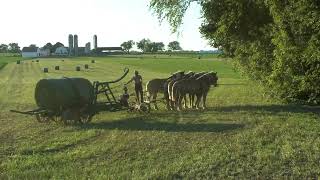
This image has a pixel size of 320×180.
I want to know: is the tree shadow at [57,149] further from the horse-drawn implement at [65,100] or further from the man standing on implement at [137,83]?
the man standing on implement at [137,83]

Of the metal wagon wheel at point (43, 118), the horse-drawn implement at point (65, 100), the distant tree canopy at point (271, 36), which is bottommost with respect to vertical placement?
the metal wagon wheel at point (43, 118)

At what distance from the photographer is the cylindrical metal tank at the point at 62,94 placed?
57.7ft

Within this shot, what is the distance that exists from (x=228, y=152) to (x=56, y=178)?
3.72 meters

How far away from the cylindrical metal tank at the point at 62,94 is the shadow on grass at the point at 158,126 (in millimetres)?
999

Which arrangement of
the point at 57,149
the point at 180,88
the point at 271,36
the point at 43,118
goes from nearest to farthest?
1. the point at 57,149
2. the point at 43,118
3. the point at 180,88
4. the point at 271,36

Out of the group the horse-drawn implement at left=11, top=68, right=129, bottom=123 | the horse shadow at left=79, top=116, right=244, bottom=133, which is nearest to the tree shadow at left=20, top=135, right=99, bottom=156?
the horse shadow at left=79, top=116, right=244, bottom=133

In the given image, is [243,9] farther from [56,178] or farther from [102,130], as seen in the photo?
[56,178]

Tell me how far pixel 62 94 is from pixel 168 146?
612 centimetres

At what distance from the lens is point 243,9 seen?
23266 millimetres

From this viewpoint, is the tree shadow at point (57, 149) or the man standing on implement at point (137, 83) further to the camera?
the man standing on implement at point (137, 83)

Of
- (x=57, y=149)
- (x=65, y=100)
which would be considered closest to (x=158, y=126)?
(x=65, y=100)

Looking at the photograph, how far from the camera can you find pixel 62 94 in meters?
17.5

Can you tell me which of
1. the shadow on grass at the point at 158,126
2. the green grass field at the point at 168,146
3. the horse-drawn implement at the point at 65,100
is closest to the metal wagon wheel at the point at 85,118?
the horse-drawn implement at the point at 65,100

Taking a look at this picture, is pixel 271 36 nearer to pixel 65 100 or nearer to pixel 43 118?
pixel 65 100
